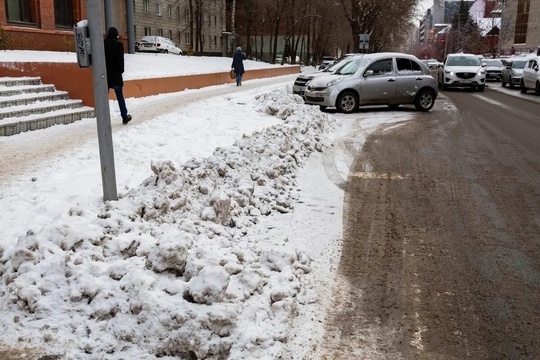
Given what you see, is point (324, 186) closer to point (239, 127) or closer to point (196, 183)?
point (196, 183)

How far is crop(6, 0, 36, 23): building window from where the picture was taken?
20484 millimetres

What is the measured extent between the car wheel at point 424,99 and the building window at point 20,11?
15383 mm

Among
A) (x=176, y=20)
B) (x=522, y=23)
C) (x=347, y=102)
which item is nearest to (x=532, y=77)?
(x=347, y=102)

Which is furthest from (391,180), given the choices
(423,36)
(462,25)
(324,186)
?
(423,36)

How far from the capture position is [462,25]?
9319 cm

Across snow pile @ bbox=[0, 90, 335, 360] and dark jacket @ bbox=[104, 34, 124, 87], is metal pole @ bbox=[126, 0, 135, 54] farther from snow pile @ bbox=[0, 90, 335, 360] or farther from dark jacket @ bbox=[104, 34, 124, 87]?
snow pile @ bbox=[0, 90, 335, 360]

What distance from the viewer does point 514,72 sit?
28594 millimetres

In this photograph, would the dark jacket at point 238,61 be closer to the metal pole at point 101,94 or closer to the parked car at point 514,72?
the parked car at point 514,72

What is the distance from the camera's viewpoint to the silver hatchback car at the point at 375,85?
1576 centimetres

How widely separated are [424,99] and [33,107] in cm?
1136

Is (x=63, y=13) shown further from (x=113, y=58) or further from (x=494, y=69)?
(x=494, y=69)

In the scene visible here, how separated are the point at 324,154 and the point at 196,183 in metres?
4.13

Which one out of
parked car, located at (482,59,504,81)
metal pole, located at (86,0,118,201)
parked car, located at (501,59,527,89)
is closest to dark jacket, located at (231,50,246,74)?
parked car, located at (501,59,527,89)

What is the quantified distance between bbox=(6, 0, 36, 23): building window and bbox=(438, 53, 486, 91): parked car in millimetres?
18846
